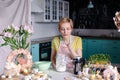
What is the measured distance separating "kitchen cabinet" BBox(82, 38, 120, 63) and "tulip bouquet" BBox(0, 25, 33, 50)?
14.8ft

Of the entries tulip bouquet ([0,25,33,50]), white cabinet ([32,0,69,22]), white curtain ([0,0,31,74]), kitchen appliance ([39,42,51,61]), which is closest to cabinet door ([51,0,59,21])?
white cabinet ([32,0,69,22])

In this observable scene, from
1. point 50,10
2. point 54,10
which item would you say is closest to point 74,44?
point 50,10

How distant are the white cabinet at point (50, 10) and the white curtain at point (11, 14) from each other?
75 centimetres

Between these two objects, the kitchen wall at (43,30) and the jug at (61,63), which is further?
the kitchen wall at (43,30)

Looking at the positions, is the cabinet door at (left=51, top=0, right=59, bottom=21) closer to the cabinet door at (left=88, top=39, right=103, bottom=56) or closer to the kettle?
the cabinet door at (left=88, top=39, right=103, bottom=56)

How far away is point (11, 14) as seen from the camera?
176 inches

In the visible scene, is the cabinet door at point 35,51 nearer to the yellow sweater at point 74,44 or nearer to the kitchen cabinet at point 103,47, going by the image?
the kitchen cabinet at point 103,47

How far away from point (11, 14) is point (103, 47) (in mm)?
2850

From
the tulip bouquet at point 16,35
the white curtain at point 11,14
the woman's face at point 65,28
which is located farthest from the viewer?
the white curtain at point 11,14

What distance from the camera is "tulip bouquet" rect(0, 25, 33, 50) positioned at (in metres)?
1.79

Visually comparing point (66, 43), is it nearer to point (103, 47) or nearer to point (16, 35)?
point (16, 35)

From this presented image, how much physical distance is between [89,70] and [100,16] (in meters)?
5.25

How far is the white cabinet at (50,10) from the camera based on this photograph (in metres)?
5.50

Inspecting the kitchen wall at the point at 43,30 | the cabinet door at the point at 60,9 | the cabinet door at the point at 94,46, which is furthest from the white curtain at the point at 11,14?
the cabinet door at the point at 94,46
